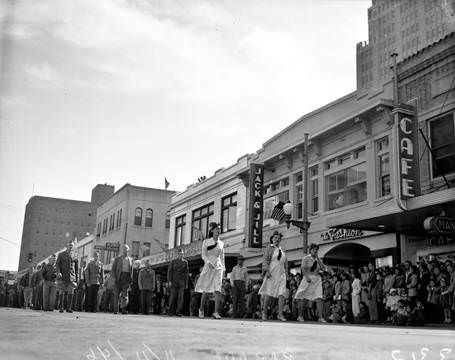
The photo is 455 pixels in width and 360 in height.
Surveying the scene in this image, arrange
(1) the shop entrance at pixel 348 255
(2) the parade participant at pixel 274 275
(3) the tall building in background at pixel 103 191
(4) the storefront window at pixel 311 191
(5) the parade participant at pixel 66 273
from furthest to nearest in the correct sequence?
(3) the tall building in background at pixel 103 191, (4) the storefront window at pixel 311 191, (1) the shop entrance at pixel 348 255, (5) the parade participant at pixel 66 273, (2) the parade participant at pixel 274 275

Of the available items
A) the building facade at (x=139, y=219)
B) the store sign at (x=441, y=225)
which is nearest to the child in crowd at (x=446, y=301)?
the store sign at (x=441, y=225)

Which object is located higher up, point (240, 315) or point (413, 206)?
point (413, 206)

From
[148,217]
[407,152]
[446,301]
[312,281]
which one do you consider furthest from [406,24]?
[312,281]

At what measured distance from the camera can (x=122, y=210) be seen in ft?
169

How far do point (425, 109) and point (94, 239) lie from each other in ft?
156

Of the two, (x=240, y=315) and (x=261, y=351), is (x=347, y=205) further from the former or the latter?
(x=261, y=351)

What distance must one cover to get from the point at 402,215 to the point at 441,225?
1.61m

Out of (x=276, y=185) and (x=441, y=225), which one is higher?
(x=276, y=185)

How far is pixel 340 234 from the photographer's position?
21344mm

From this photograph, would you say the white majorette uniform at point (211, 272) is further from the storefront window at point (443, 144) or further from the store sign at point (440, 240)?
the storefront window at point (443, 144)

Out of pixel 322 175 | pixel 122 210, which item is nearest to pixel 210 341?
pixel 322 175

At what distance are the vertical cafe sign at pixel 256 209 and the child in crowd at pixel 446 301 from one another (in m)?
12.7

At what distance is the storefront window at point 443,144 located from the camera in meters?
17.5

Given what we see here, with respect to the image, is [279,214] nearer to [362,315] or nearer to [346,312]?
[346,312]
